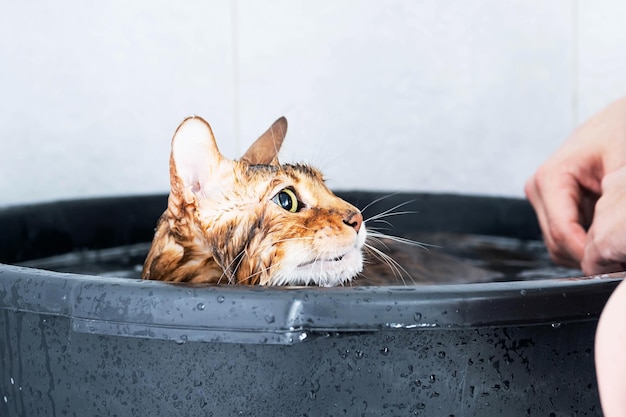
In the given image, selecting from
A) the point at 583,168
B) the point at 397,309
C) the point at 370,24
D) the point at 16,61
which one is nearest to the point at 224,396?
the point at 397,309

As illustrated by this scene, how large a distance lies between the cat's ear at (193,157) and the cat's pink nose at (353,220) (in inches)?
6.5

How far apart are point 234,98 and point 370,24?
415 mm

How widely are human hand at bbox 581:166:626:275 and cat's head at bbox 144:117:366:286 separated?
0.31 m

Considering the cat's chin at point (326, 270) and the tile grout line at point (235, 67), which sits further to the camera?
the tile grout line at point (235, 67)

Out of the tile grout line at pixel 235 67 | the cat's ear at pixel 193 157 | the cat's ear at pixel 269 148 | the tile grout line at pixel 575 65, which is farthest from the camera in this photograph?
the tile grout line at pixel 575 65

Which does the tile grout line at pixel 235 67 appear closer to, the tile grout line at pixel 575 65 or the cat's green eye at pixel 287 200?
the tile grout line at pixel 575 65

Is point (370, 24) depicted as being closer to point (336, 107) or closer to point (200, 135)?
point (336, 107)

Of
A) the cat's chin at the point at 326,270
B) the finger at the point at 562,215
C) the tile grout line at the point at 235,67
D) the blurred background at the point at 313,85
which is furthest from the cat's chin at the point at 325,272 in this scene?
the tile grout line at the point at 235,67

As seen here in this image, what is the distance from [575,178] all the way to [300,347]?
2.47 ft

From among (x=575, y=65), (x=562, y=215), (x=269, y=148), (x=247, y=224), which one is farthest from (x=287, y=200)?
(x=575, y=65)

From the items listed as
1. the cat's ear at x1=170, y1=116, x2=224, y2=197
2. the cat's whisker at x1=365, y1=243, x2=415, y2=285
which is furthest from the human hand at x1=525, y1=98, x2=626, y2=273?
the cat's ear at x1=170, y1=116, x2=224, y2=197

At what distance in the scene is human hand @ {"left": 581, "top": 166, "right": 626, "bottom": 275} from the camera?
979mm

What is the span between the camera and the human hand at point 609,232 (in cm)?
98

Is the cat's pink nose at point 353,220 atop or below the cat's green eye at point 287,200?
below
